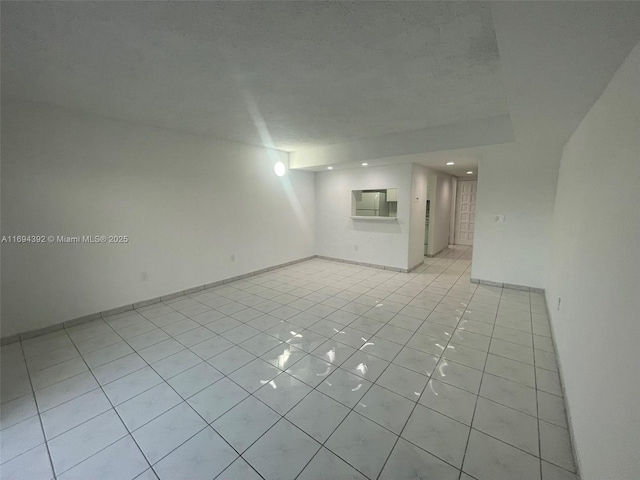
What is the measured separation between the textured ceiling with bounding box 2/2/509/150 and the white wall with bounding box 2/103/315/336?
0.40 m

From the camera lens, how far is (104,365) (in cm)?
228

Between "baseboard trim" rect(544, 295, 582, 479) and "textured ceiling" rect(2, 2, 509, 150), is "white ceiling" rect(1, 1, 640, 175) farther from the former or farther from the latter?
"baseboard trim" rect(544, 295, 582, 479)

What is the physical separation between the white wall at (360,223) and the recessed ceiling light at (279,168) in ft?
3.72

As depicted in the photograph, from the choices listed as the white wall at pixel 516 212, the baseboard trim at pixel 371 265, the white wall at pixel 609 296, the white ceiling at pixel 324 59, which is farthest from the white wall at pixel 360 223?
the white wall at pixel 609 296

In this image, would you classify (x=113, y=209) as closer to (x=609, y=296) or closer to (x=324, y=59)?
(x=324, y=59)

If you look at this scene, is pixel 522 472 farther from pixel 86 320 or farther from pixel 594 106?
pixel 86 320

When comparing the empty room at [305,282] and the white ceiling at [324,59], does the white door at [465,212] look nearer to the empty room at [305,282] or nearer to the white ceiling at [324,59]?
the empty room at [305,282]

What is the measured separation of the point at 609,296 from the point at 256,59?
245 centimetres

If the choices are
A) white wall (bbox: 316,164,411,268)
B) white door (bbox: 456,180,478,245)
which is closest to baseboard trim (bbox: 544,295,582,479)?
white wall (bbox: 316,164,411,268)

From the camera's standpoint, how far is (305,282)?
464cm

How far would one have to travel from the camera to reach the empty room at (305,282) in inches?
52.6

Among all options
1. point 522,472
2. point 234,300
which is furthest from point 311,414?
point 234,300

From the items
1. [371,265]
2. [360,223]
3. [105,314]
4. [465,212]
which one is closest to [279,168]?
[360,223]

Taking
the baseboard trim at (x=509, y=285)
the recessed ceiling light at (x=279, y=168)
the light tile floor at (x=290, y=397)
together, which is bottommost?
the light tile floor at (x=290, y=397)
